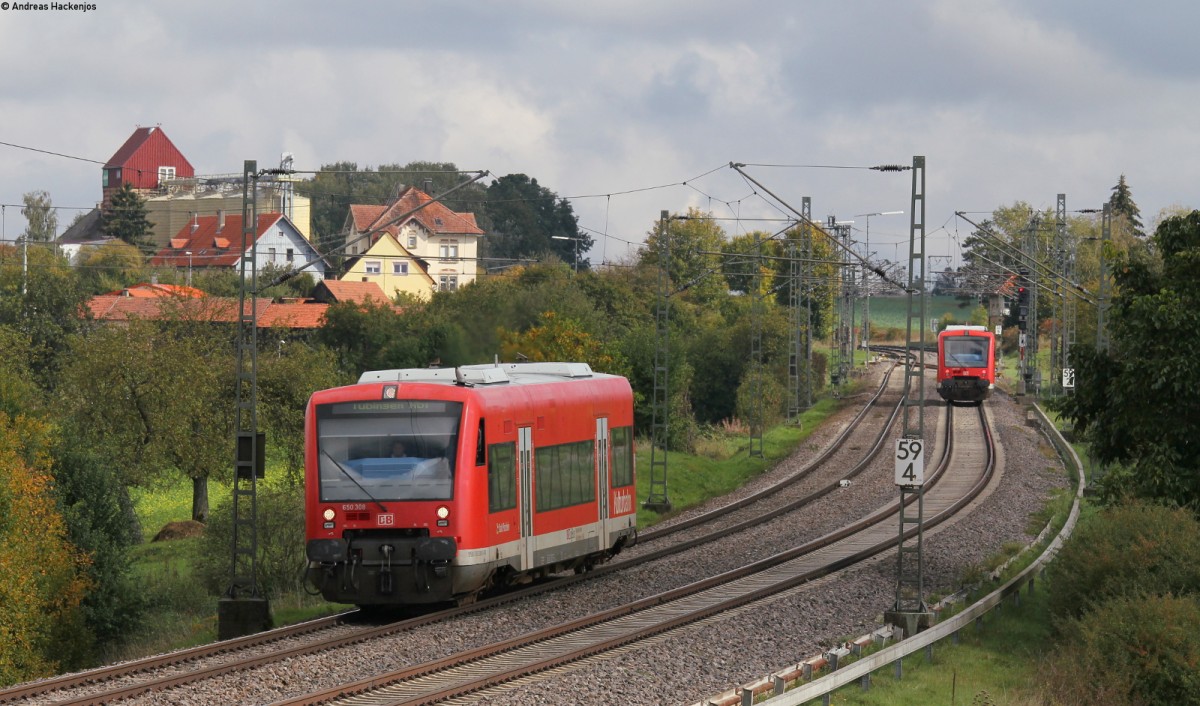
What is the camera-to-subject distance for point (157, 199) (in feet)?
457

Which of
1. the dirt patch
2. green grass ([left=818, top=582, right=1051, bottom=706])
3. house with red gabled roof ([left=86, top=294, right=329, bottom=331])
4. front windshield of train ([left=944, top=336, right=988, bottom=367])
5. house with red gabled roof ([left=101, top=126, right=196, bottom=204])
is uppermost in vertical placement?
house with red gabled roof ([left=101, top=126, right=196, bottom=204])

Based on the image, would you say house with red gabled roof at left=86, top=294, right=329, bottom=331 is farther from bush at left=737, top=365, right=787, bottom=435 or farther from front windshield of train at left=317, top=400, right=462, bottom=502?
front windshield of train at left=317, top=400, right=462, bottom=502

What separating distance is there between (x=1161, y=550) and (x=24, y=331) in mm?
66951

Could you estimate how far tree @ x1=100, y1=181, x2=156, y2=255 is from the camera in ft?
434

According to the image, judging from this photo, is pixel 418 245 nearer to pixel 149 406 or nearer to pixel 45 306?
pixel 45 306

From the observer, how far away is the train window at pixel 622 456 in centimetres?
2422

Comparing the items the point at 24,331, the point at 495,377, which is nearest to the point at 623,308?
the point at 24,331

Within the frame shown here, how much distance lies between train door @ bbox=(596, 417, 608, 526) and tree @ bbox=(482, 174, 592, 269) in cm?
10628

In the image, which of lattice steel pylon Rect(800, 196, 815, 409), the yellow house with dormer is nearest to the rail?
lattice steel pylon Rect(800, 196, 815, 409)

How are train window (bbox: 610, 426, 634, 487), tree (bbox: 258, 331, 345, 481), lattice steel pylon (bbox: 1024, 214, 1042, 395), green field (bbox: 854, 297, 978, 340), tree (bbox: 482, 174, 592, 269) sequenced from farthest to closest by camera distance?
green field (bbox: 854, 297, 978, 340) < tree (bbox: 482, 174, 592, 269) < lattice steel pylon (bbox: 1024, 214, 1042, 395) < tree (bbox: 258, 331, 345, 481) < train window (bbox: 610, 426, 634, 487)

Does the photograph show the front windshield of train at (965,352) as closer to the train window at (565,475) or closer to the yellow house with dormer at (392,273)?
the train window at (565,475)

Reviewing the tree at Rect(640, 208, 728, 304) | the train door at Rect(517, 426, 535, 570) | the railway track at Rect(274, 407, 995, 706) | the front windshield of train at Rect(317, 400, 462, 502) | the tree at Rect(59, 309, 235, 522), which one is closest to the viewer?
the railway track at Rect(274, 407, 995, 706)

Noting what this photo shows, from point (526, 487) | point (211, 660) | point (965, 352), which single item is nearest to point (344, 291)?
point (965, 352)

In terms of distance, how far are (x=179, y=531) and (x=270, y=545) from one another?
60.4 feet
